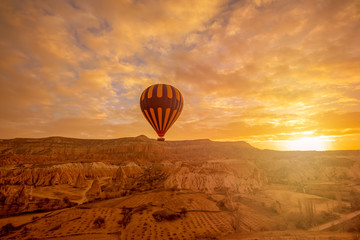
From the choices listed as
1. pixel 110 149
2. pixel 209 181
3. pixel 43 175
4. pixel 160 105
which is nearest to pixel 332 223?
pixel 209 181

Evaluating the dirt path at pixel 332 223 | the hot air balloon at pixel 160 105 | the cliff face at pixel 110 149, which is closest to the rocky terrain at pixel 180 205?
the dirt path at pixel 332 223

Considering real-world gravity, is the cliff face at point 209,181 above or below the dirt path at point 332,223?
above

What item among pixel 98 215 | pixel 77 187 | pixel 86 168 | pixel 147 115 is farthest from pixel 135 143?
pixel 98 215

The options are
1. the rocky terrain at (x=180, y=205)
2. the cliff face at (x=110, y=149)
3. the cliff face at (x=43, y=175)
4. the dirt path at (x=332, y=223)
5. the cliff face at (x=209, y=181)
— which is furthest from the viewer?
the cliff face at (x=110, y=149)

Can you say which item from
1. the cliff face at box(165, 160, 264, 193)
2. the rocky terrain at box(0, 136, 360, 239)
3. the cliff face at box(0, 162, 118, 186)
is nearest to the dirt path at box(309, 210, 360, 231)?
the rocky terrain at box(0, 136, 360, 239)

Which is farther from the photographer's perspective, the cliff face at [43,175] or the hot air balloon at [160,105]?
the cliff face at [43,175]

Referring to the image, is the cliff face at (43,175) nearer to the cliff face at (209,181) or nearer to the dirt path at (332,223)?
the cliff face at (209,181)

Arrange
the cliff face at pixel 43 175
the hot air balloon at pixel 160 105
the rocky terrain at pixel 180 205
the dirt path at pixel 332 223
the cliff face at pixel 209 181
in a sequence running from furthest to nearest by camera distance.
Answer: the cliff face at pixel 43 175
the hot air balloon at pixel 160 105
the cliff face at pixel 209 181
the dirt path at pixel 332 223
the rocky terrain at pixel 180 205

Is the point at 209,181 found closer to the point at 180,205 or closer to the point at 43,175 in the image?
the point at 180,205

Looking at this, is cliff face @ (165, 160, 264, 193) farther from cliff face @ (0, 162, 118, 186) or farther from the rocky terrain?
cliff face @ (0, 162, 118, 186)

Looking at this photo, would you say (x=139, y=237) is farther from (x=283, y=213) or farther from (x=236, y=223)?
(x=283, y=213)
